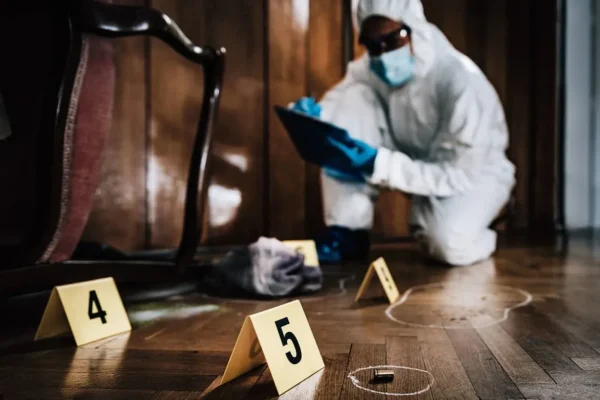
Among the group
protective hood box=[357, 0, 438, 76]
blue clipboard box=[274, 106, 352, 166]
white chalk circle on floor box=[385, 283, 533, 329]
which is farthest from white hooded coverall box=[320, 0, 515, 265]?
white chalk circle on floor box=[385, 283, 533, 329]

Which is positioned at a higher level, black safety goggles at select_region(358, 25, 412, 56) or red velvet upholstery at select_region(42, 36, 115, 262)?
black safety goggles at select_region(358, 25, 412, 56)

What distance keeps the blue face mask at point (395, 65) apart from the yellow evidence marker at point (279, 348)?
3.82 feet

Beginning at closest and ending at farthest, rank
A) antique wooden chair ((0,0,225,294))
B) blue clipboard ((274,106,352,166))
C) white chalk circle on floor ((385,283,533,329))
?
antique wooden chair ((0,0,225,294)) < white chalk circle on floor ((385,283,533,329)) < blue clipboard ((274,106,352,166))

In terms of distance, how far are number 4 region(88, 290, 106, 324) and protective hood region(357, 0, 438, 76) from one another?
1172 mm

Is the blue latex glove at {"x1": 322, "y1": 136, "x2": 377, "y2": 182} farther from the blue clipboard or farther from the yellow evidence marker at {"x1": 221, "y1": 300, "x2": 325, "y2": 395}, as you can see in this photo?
the yellow evidence marker at {"x1": 221, "y1": 300, "x2": 325, "y2": 395}

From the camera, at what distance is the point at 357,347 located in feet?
2.53

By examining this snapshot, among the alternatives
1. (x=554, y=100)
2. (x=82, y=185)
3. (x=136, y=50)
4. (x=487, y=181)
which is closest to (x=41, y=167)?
(x=82, y=185)

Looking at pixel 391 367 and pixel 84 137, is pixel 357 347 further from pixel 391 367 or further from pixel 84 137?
pixel 84 137

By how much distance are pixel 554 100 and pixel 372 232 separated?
1.23 metres

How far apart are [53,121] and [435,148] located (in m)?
1.21

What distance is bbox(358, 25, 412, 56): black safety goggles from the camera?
165 centimetres

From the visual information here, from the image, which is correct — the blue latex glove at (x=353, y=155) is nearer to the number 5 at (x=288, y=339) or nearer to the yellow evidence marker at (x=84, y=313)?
the yellow evidence marker at (x=84, y=313)

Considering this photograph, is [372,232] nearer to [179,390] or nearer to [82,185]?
[82,185]

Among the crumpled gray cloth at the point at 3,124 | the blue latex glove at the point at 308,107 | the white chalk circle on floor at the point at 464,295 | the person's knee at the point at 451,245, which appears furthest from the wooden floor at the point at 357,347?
the blue latex glove at the point at 308,107
